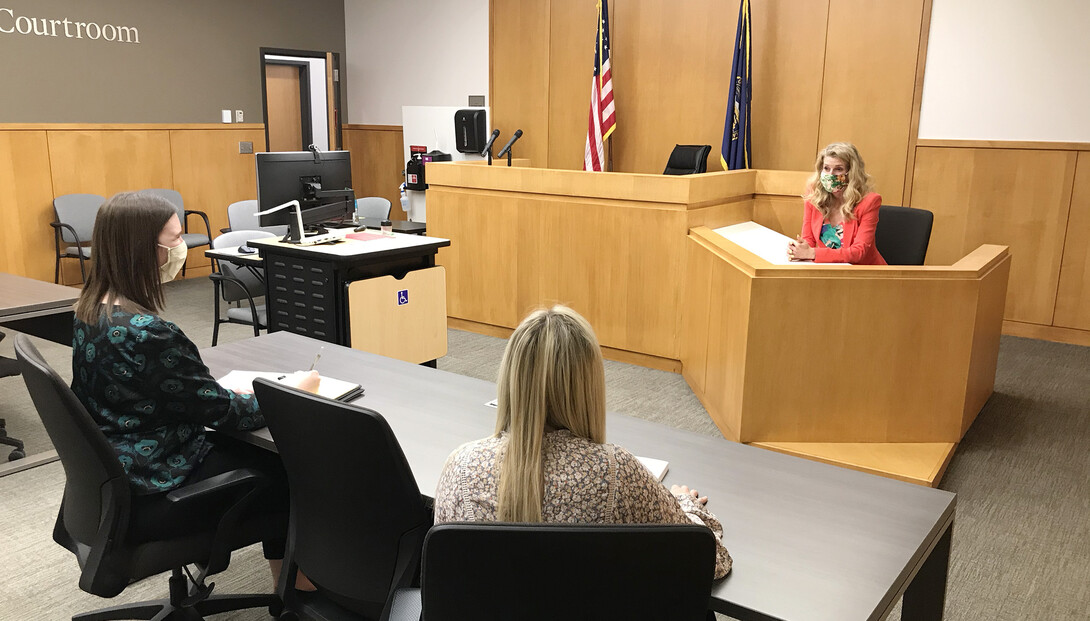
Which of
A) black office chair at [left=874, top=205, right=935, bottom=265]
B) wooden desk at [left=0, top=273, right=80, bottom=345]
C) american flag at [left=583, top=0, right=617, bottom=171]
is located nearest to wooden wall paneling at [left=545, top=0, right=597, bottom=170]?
american flag at [left=583, top=0, right=617, bottom=171]

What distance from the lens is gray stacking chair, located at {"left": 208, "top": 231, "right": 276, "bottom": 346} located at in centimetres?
463

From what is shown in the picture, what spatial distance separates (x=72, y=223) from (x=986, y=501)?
7087 millimetres

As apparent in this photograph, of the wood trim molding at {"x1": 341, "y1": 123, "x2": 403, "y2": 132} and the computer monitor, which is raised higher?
the wood trim molding at {"x1": 341, "y1": 123, "x2": 403, "y2": 132}

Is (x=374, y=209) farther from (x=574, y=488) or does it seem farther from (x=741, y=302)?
(x=574, y=488)

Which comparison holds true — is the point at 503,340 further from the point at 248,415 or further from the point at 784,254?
the point at 248,415

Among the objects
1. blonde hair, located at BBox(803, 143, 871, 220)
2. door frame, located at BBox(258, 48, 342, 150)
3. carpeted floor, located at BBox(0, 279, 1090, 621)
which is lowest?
carpeted floor, located at BBox(0, 279, 1090, 621)

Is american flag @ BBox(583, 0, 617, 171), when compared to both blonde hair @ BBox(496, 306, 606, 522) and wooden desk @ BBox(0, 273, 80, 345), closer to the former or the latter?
wooden desk @ BBox(0, 273, 80, 345)

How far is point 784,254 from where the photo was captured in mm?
4656

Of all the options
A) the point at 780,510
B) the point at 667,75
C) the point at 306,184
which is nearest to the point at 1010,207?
the point at 667,75

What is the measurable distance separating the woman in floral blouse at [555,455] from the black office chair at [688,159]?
17.1 feet

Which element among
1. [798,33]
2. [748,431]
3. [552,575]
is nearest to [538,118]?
[798,33]

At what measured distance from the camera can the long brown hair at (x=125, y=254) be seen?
2.07 metres

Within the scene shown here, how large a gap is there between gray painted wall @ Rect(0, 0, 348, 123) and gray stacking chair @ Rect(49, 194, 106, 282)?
712mm

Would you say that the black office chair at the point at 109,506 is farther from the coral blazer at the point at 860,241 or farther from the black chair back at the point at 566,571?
the coral blazer at the point at 860,241
